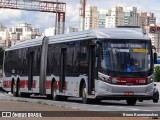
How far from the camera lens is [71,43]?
27984 mm

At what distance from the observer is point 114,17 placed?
9456cm

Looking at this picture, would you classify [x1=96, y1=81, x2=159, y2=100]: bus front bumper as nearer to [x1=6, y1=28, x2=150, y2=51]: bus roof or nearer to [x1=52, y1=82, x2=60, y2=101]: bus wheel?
[x1=6, y1=28, x2=150, y2=51]: bus roof

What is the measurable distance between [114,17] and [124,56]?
70.3 m

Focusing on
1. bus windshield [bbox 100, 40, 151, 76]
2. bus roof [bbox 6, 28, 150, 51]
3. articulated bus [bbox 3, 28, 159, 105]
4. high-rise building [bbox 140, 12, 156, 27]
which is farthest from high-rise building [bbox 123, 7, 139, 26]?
bus windshield [bbox 100, 40, 151, 76]

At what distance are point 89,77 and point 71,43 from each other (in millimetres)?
3182

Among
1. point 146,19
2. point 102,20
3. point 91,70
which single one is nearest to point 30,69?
point 91,70

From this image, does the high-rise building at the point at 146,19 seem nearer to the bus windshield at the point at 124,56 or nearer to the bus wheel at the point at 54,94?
the bus wheel at the point at 54,94

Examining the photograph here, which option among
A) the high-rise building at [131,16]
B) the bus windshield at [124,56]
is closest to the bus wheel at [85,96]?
the bus windshield at [124,56]

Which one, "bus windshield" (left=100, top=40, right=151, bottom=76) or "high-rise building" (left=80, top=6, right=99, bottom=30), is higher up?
"high-rise building" (left=80, top=6, right=99, bottom=30)

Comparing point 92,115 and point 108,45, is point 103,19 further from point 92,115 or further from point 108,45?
point 92,115

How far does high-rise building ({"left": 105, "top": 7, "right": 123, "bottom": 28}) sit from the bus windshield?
228 ft

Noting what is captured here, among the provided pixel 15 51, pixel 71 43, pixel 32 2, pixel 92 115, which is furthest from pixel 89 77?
pixel 32 2

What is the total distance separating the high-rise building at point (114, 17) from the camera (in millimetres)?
95625

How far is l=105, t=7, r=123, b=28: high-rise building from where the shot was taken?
9562 centimetres
